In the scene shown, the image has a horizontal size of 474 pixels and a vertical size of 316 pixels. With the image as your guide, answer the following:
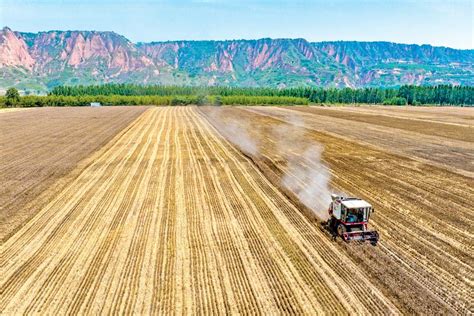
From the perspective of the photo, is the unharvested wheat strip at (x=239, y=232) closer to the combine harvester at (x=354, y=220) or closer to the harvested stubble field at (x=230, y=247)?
the harvested stubble field at (x=230, y=247)

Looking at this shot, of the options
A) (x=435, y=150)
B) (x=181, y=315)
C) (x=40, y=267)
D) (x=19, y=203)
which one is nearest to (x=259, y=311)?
(x=181, y=315)

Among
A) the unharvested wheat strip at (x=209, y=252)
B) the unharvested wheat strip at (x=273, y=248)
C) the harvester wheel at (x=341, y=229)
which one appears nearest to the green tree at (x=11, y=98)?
the unharvested wheat strip at (x=209, y=252)

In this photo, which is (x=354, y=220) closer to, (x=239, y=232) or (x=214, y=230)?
(x=239, y=232)

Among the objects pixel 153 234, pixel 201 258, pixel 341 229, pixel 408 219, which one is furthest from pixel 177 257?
pixel 408 219

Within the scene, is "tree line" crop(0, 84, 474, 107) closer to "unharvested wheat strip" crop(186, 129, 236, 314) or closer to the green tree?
the green tree

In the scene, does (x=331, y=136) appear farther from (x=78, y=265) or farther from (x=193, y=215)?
(x=78, y=265)

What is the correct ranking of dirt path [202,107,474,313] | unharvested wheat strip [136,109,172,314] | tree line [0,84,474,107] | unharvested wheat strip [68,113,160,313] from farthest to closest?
tree line [0,84,474,107], dirt path [202,107,474,313], unharvested wheat strip [68,113,160,313], unharvested wheat strip [136,109,172,314]

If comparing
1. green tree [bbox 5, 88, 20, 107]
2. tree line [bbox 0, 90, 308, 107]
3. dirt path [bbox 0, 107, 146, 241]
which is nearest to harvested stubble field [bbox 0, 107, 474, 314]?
dirt path [bbox 0, 107, 146, 241]

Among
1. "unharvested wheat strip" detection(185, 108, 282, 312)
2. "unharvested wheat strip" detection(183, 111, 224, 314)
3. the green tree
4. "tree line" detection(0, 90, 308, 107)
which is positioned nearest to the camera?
"unharvested wheat strip" detection(183, 111, 224, 314)
